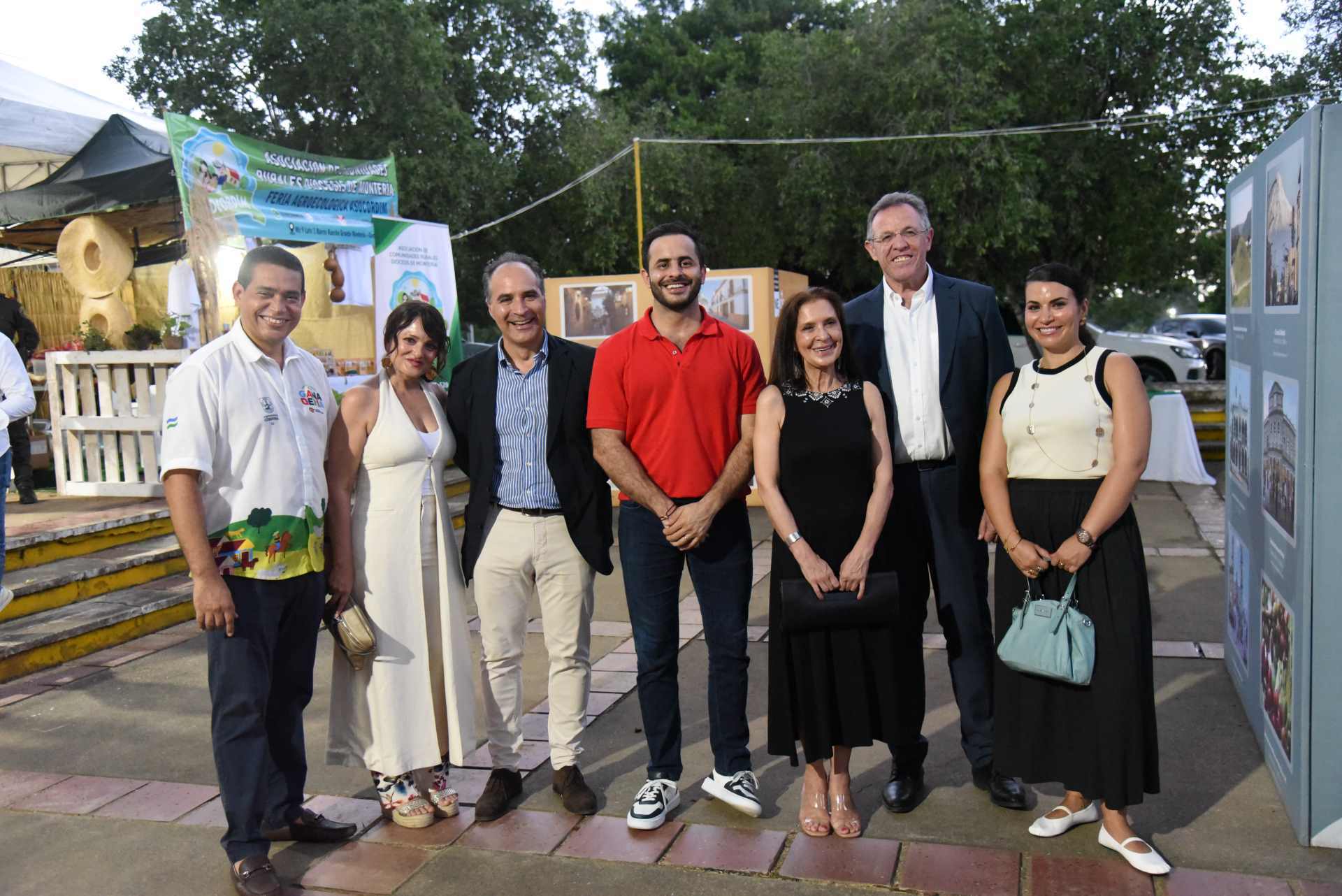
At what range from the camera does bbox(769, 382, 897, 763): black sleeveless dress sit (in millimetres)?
3453

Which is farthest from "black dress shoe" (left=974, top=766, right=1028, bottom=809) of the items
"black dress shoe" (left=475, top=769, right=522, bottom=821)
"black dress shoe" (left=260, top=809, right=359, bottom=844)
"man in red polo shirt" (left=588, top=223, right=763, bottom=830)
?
"black dress shoe" (left=260, top=809, right=359, bottom=844)

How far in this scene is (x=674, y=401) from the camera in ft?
11.7

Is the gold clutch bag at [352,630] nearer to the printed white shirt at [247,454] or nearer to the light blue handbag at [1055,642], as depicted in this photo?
the printed white shirt at [247,454]

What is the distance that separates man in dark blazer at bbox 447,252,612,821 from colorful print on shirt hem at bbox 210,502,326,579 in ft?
1.96

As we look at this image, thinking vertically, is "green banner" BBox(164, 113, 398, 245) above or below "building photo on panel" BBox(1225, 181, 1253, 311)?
above

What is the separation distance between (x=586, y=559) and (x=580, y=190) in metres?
20.0

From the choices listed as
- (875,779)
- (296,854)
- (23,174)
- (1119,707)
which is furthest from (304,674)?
(23,174)

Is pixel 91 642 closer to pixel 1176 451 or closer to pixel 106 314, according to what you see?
pixel 106 314

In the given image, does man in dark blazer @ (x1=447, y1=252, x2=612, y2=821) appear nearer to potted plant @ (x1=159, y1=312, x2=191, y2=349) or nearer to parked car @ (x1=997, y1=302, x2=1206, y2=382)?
potted plant @ (x1=159, y1=312, x2=191, y2=349)

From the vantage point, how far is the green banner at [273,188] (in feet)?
25.5

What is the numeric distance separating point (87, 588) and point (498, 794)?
4.03 metres

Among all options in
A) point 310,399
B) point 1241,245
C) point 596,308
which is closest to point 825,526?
point 310,399

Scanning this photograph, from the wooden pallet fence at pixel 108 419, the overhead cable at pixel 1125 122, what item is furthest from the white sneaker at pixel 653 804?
the overhead cable at pixel 1125 122

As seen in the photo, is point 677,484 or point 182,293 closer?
point 677,484
